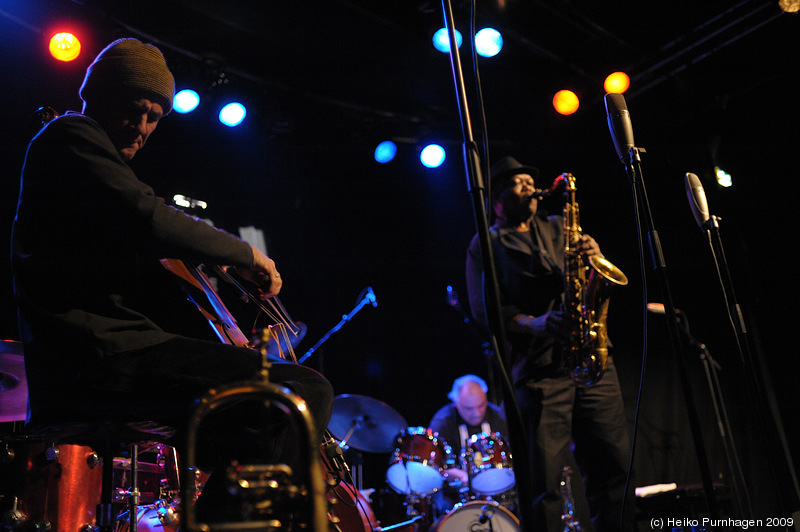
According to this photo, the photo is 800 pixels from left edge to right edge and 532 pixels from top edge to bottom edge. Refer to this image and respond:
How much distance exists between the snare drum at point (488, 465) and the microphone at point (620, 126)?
13.4 ft

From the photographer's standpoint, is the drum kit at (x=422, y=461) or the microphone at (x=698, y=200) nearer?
the microphone at (x=698, y=200)

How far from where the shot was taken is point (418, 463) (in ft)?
21.3

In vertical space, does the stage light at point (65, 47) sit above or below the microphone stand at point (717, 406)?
above

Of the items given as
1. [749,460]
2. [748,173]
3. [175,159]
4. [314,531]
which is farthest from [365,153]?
[314,531]

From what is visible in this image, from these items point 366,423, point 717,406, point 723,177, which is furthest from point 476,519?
point 723,177

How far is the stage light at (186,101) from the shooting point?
19.6 feet

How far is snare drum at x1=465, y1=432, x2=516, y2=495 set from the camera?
6.16m

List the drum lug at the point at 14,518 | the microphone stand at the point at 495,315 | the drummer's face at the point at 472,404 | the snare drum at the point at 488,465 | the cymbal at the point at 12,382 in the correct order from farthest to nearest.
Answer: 1. the drummer's face at the point at 472,404
2. the snare drum at the point at 488,465
3. the drum lug at the point at 14,518
4. the cymbal at the point at 12,382
5. the microphone stand at the point at 495,315

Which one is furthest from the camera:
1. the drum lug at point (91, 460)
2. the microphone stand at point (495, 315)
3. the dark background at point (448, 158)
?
the dark background at point (448, 158)

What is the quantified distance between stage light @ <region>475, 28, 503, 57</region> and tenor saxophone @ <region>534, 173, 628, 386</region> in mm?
2040

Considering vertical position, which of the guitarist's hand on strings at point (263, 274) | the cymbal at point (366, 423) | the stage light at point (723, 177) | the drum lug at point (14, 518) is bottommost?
the drum lug at point (14, 518)

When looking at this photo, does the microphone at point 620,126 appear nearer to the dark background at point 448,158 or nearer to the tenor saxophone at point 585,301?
the tenor saxophone at point 585,301

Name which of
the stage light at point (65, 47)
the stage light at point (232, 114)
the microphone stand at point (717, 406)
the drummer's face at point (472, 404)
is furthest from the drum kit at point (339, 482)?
the stage light at point (232, 114)

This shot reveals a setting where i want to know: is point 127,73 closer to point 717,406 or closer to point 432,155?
point 432,155
